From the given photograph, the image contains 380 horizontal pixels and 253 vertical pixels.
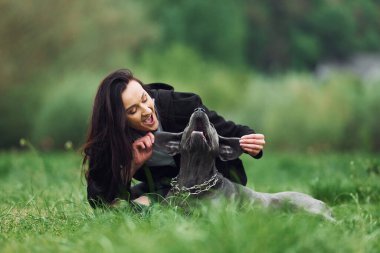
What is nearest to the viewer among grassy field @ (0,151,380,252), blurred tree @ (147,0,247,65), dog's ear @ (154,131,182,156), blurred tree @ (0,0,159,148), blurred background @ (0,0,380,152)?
grassy field @ (0,151,380,252)

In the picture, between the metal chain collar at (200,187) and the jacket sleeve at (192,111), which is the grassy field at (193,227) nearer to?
the metal chain collar at (200,187)

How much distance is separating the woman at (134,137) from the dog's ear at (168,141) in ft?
0.29

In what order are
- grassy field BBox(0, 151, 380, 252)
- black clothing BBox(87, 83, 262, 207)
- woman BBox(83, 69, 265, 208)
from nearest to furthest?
grassy field BBox(0, 151, 380, 252) → woman BBox(83, 69, 265, 208) → black clothing BBox(87, 83, 262, 207)

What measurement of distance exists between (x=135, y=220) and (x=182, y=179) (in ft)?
1.65

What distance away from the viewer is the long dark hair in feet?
15.0

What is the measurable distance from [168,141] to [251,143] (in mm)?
500

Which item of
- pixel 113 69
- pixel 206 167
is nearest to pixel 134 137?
pixel 206 167

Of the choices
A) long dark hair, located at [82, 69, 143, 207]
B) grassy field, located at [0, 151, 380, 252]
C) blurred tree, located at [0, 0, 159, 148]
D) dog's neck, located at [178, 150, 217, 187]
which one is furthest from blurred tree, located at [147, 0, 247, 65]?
dog's neck, located at [178, 150, 217, 187]

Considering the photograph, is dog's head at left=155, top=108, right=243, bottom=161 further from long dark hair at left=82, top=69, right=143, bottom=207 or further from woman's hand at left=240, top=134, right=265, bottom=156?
long dark hair at left=82, top=69, right=143, bottom=207

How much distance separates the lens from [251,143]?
4516 millimetres

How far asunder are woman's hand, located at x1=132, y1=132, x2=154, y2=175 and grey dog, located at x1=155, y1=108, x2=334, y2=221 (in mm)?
67

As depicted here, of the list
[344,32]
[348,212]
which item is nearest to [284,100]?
[348,212]

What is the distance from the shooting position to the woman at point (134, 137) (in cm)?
457

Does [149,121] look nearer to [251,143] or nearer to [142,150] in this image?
[142,150]
